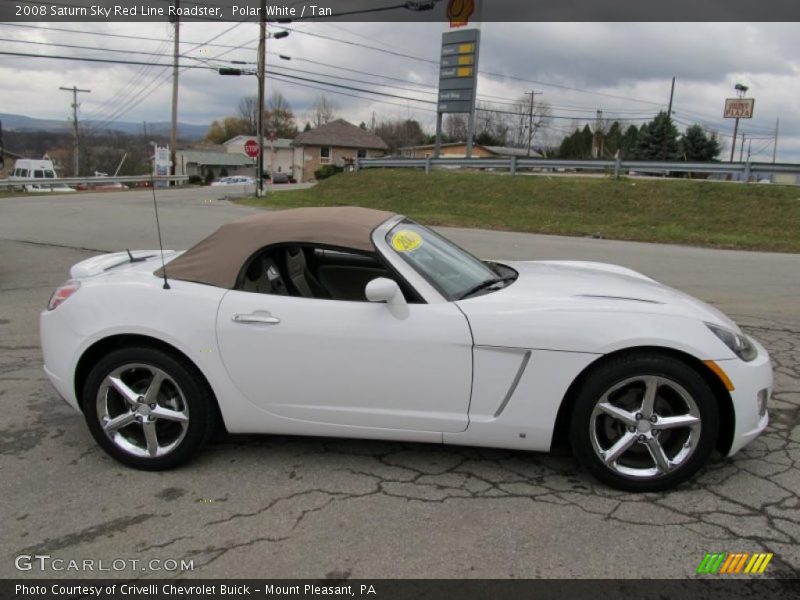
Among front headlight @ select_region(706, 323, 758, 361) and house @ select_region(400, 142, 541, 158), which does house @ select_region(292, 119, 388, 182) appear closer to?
house @ select_region(400, 142, 541, 158)

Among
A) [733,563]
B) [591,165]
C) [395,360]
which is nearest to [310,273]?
[395,360]

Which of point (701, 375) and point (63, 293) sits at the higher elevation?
point (63, 293)

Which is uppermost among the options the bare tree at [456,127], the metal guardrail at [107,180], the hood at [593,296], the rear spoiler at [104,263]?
the bare tree at [456,127]

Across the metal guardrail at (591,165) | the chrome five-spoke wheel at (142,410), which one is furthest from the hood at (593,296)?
the metal guardrail at (591,165)

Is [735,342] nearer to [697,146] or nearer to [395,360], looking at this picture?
[395,360]

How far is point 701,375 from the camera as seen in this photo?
9.73 ft

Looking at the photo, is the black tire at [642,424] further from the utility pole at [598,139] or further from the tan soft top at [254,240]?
the utility pole at [598,139]

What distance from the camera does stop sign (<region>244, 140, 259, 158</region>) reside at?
28.2 metres

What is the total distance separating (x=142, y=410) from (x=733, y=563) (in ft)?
9.49

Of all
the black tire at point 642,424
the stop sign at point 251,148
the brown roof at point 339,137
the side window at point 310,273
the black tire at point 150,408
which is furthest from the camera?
the brown roof at point 339,137

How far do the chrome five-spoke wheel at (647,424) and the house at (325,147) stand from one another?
71.5 meters

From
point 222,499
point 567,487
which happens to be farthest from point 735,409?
point 222,499

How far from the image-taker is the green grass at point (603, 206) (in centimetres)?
1656

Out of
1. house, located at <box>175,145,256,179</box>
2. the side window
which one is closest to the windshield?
the side window
